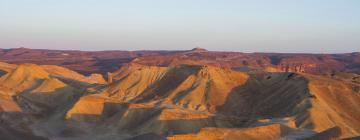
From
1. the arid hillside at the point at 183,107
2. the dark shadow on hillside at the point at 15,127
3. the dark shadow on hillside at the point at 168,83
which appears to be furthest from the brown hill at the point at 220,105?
the dark shadow on hillside at the point at 15,127

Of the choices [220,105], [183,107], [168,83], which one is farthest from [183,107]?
[168,83]

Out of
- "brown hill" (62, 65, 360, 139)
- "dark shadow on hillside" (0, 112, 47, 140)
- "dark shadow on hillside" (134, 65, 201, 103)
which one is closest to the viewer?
"dark shadow on hillside" (0, 112, 47, 140)

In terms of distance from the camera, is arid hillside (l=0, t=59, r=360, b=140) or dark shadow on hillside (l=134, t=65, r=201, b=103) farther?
dark shadow on hillside (l=134, t=65, r=201, b=103)

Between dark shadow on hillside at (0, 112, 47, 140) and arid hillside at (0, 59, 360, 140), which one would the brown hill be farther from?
dark shadow on hillside at (0, 112, 47, 140)

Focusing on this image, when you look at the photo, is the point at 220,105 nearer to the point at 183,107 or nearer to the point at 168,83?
the point at 183,107

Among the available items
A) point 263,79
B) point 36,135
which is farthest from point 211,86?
point 36,135

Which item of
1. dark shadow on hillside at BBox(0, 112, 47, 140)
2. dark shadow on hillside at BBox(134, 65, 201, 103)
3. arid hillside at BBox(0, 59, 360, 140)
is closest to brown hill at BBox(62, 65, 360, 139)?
dark shadow on hillside at BBox(134, 65, 201, 103)

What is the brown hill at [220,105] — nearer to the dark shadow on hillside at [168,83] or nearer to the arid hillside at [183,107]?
the dark shadow on hillside at [168,83]
